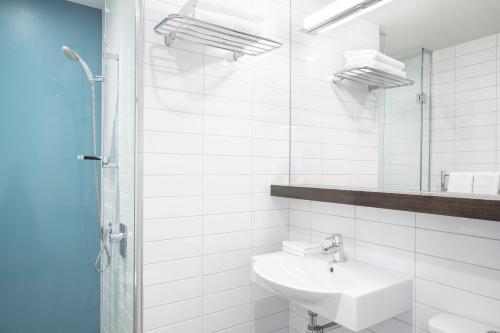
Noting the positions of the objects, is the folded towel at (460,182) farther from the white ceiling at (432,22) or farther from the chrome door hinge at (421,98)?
the white ceiling at (432,22)

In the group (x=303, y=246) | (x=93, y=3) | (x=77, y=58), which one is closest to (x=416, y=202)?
(x=303, y=246)

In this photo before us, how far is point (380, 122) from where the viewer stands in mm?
1520

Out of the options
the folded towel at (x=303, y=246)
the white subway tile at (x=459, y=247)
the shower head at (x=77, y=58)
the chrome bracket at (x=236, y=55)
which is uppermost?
the shower head at (x=77, y=58)

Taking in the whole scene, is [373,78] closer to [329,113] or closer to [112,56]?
[329,113]

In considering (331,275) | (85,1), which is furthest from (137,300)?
(85,1)

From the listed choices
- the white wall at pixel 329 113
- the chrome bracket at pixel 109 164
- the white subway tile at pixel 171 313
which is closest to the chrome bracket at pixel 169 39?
the chrome bracket at pixel 109 164

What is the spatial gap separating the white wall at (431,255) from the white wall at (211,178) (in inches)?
20.1

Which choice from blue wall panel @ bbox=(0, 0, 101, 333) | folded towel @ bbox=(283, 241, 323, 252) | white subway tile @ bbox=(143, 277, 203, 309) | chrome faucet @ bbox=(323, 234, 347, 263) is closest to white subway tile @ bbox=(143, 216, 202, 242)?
white subway tile @ bbox=(143, 277, 203, 309)

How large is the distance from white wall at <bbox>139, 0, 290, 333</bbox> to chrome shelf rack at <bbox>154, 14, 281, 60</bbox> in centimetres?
8

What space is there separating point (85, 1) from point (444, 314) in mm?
2795

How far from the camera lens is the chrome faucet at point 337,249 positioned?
4.84ft

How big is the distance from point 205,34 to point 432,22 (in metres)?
0.97

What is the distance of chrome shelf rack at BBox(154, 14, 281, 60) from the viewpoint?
51.3 inches

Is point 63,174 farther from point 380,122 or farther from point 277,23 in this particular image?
point 380,122
